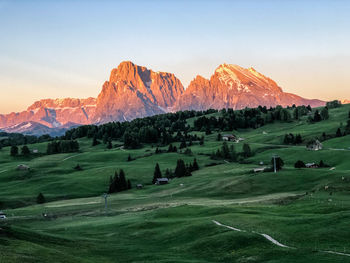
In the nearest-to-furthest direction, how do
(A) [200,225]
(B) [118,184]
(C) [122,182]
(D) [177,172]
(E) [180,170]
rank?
(A) [200,225] → (B) [118,184] → (C) [122,182] → (E) [180,170] → (D) [177,172]

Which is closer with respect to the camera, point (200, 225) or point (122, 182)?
point (200, 225)

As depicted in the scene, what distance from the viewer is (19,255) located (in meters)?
37.6

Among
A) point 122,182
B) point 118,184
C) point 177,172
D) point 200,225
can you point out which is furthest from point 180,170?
point 200,225

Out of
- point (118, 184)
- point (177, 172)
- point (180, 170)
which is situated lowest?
point (118, 184)

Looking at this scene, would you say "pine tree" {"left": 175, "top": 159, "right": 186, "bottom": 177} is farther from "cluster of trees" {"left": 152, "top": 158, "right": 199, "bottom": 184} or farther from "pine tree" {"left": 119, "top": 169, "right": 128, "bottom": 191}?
"pine tree" {"left": 119, "top": 169, "right": 128, "bottom": 191}

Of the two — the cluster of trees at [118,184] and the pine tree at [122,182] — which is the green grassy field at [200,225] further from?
the pine tree at [122,182]

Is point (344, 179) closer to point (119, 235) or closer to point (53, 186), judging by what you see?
point (119, 235)

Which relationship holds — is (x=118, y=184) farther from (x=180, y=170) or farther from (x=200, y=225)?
(x=200, y=225)

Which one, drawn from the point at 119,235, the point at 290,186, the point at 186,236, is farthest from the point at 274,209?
the point at 290,186

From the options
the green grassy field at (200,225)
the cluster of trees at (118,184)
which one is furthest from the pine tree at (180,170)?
the cluster of trees at (118,184)

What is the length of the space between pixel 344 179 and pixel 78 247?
68.0 m

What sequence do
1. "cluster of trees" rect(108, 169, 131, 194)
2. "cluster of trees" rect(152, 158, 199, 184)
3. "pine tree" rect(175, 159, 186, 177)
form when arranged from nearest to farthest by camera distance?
"cluster of trees" rect(108, 169, 131, 194) < "cluster of trees" rect(152, 158, 199, 184) < "pine tree" rect(175, 159, 186, 177)

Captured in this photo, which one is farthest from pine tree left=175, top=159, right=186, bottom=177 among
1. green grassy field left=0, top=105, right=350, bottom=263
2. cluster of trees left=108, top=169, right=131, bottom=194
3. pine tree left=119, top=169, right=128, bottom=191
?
→ pine tree left=119, top=169, right=128, bottom=191

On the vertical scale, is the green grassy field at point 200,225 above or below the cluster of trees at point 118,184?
above
